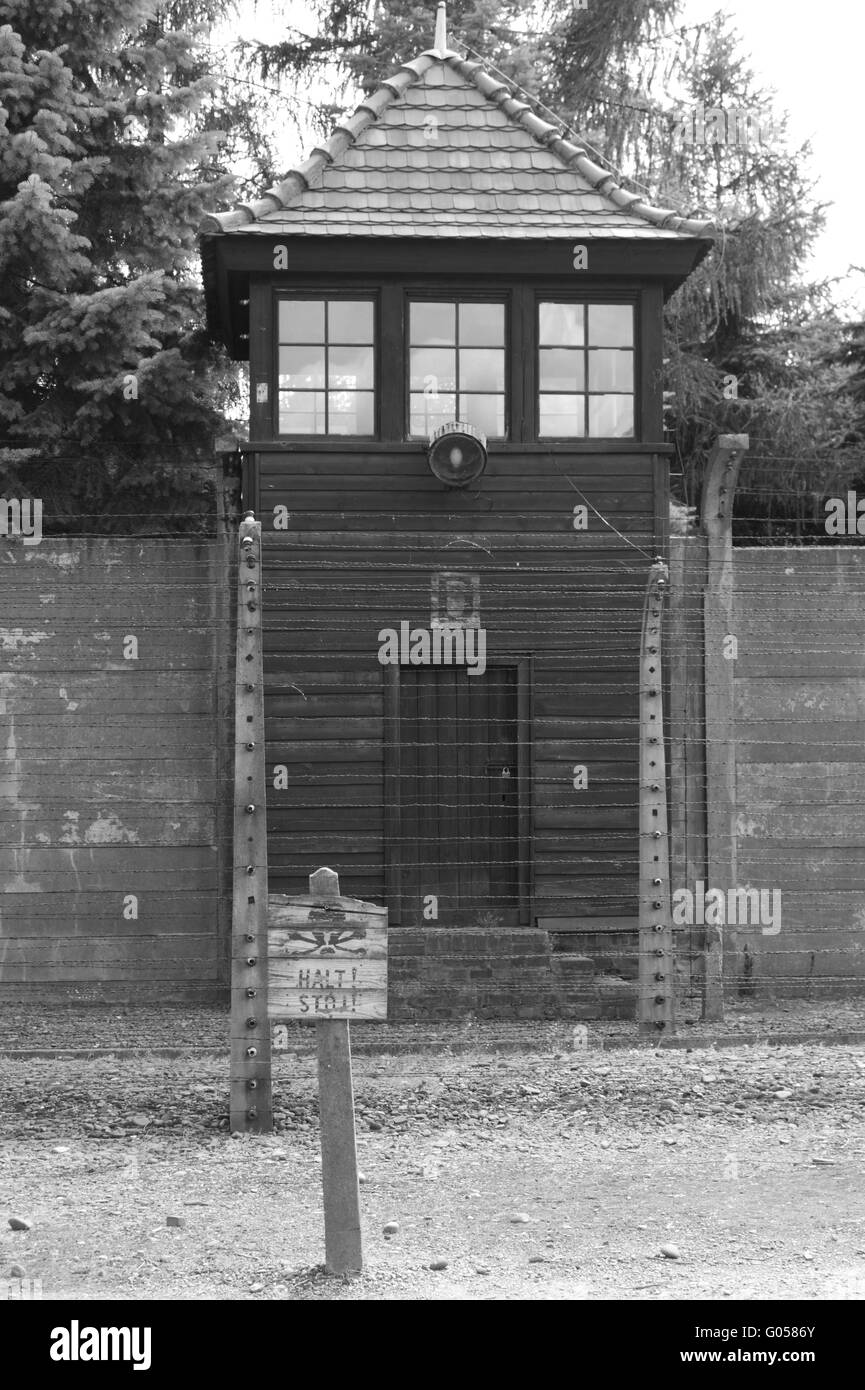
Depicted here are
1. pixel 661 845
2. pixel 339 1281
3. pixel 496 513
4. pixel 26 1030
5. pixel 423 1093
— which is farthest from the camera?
pixel 496 513

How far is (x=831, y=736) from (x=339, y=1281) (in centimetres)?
735

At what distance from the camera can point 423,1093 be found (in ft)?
26.3

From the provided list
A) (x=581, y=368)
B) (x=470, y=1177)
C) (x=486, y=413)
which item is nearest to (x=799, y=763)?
(x=581, y=368)

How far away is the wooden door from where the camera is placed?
11508mm

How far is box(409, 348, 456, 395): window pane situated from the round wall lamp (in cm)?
54

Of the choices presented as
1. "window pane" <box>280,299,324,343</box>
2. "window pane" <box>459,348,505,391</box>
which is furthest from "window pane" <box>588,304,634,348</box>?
"window pane" <box>280,299,324,343</box>

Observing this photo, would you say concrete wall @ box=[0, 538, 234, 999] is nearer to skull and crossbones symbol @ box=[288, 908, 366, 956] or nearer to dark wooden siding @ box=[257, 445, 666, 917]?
dark wooden siding @ box=[257, 445, 666, 917]

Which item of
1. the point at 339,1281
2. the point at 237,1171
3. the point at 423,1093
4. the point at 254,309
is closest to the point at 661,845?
the point at 423,1093

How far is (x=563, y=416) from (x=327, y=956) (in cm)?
664

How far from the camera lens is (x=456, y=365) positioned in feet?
38.4

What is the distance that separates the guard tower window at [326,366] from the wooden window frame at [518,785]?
187cm

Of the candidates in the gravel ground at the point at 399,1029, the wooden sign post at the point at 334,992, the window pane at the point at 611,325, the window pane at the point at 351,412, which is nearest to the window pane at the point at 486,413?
the window pane at the point at 351,412

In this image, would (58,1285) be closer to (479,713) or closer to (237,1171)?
(237,1171)

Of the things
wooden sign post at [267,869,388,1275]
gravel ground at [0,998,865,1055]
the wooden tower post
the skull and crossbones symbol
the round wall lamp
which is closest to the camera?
wooden sign post at [267,869,388,1275]
